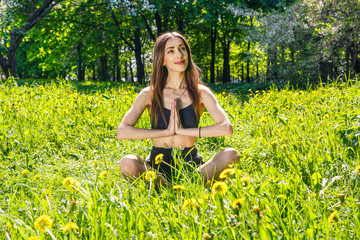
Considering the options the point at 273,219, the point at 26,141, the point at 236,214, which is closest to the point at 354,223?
the point at 273,219

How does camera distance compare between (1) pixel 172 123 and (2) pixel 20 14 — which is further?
(2) pixel 20 14

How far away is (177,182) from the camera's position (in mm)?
2635

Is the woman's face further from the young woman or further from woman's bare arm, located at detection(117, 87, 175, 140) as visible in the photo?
woman's bare arm, located at detection(117, 87, 175, 140)

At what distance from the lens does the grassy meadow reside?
1698 millimetres

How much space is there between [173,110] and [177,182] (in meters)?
0.59

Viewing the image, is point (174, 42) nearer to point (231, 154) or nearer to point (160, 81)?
point (160, 81)

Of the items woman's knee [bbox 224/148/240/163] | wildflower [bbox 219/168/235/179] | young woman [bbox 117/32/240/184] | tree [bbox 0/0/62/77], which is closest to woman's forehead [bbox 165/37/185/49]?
young woman [bbox 117/32/240/184]

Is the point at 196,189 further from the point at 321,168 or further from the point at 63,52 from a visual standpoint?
the point at 63,52

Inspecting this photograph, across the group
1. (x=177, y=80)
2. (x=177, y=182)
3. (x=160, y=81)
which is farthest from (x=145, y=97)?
(x=177, y=182)

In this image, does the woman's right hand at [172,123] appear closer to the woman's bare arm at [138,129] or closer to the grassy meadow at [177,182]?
the woman's bare arm at [138,129]

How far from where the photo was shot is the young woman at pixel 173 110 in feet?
9.32

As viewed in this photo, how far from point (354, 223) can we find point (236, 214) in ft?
2.25

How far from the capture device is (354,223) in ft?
5.60

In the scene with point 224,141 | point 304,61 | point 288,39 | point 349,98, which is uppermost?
point 288,39
